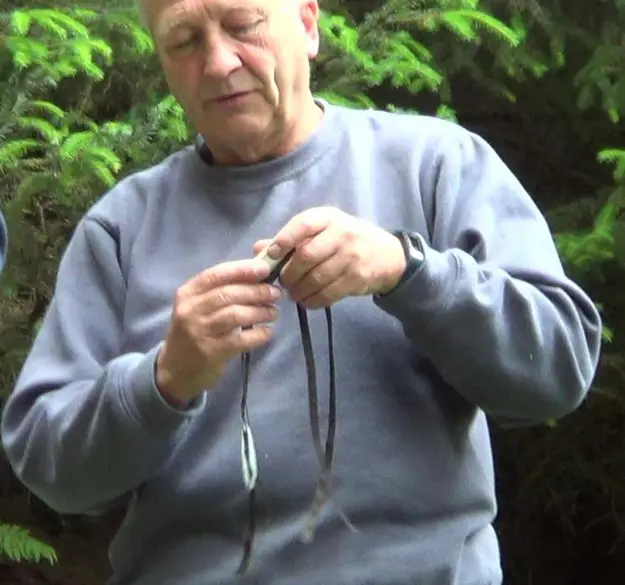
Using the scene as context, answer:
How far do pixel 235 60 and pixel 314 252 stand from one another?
0.36 metres

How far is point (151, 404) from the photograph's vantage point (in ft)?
3.78

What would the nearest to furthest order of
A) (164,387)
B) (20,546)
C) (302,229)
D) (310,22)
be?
(302,229) → (164,387) → (310,22) → (20,546)

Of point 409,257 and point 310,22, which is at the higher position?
point 310,22

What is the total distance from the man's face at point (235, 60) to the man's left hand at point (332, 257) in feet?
0.90

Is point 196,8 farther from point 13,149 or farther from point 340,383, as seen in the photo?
point 13,149

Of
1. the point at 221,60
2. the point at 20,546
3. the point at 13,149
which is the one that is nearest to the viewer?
the point at 221,60

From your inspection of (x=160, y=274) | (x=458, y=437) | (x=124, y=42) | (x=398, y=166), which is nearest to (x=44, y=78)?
(x=124, y=42)

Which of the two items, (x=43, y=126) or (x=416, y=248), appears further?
(x=43, y=126)

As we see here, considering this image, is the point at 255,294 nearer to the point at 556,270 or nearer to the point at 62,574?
the point at 556,270

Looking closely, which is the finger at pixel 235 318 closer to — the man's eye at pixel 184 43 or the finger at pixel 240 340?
the finger at pixel 240 340

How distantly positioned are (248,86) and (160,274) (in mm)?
276

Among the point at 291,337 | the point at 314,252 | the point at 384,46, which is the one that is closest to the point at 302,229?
the point at 314,252

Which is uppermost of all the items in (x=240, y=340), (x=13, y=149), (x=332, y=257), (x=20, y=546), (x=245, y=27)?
(x=245, y=27)

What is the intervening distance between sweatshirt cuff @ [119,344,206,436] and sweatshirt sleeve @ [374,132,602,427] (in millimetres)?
270
